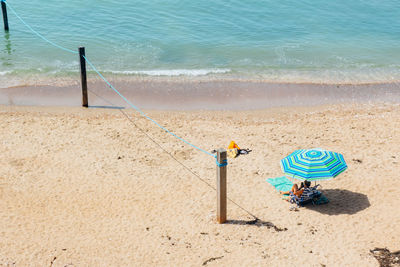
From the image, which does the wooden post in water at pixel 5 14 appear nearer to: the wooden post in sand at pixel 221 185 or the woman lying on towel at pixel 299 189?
the wooden post in sand at pixel 221 185

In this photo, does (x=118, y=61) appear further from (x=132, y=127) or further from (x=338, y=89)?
(x=338, y=89)

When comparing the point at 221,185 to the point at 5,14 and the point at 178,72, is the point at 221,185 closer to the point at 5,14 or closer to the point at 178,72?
the point at 178,72

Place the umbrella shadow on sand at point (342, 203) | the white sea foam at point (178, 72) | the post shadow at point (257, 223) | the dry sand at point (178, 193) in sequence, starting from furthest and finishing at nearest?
1. the white sea foam at point (178, 72)
2. the umbrella shadow on sand at point (342, 203)
3. the post shadow at point (257, 223)
4. the dry sand at point (178, 193)

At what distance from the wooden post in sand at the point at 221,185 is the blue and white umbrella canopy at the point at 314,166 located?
167 cm

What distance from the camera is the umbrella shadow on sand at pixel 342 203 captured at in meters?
10.2

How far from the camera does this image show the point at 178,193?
10.9m

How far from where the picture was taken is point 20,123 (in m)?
14.3

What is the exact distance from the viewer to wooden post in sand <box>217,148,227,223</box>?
9010mm

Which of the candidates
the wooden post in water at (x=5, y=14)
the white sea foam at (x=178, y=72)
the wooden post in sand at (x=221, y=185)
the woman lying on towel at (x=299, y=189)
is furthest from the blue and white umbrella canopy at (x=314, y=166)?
the wooden post in water at (x=5, y=14)

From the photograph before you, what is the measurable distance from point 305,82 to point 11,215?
1355 cm

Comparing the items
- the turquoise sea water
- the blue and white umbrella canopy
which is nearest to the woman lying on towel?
the blue and white umbrella canopy

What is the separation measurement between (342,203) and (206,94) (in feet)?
28.2

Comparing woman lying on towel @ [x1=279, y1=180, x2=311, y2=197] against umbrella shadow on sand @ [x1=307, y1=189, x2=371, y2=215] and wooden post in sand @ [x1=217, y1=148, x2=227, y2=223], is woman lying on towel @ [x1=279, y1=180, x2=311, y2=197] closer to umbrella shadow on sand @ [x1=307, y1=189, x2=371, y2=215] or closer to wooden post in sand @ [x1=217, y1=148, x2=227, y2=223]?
umbrella shadow on sand @ [x1=307, y1=189, x2=371, y2=215]

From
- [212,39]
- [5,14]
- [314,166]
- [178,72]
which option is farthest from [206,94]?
[5,14]
